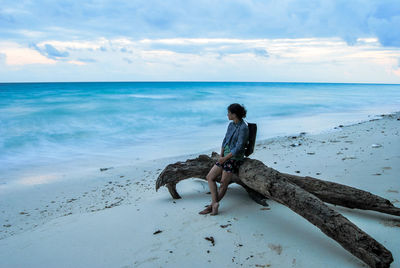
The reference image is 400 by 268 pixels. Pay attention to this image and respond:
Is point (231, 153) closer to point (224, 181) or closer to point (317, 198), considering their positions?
point (224, 181)

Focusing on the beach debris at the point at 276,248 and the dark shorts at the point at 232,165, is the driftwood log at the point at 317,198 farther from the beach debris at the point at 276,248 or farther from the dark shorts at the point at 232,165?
the beach debris at the point at 276,248

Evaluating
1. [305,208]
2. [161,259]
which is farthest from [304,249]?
[161,259]

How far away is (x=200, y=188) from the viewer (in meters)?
5.59

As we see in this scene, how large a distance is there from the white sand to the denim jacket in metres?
0.84

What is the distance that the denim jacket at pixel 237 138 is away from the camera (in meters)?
4.10

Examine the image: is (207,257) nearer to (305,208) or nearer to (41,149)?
(305,208)

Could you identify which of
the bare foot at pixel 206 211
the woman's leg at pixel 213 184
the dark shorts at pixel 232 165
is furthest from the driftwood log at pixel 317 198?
the bare foot at pixel 206 211

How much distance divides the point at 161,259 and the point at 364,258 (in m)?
2.00

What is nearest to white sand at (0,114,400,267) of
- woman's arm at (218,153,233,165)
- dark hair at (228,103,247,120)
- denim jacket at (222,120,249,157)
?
woman's arm at (218,153,233,165)

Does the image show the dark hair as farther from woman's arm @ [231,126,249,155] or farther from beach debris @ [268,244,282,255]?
beach debris @ [268,244,282,255]

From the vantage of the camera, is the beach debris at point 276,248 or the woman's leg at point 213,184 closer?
the beach debris at point 276,248

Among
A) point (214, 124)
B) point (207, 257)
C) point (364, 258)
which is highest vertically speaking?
point (364, 258)

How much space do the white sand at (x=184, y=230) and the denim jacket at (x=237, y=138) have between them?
84 centimetres

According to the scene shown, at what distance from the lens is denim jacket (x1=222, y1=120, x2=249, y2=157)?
4102 millimetres
